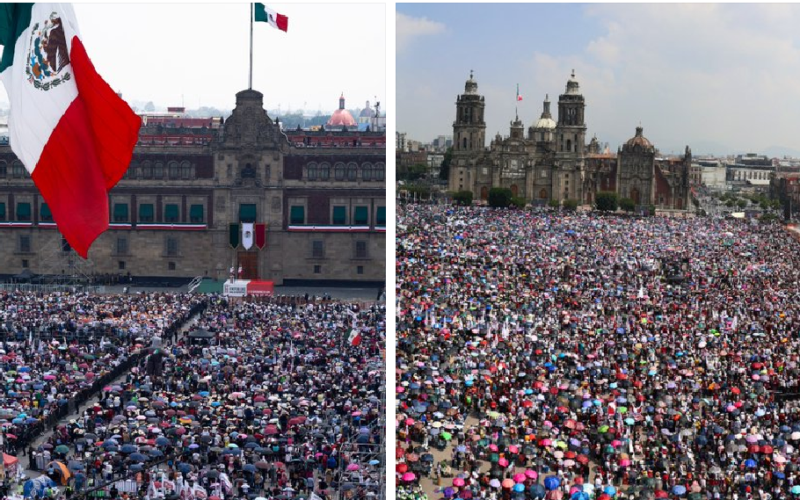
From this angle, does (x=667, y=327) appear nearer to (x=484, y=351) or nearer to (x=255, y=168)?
(x=484, y=351)

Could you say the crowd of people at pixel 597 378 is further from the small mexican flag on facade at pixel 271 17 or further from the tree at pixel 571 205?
the tree at pixel 571 205

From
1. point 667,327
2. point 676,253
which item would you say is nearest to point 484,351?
point 667,327

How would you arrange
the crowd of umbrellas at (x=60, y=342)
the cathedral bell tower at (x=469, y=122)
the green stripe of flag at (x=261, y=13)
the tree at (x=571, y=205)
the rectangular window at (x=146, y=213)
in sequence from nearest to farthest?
the crowd of umbrellas at (x=60, y=342) → the green stripe of flag at (x=261, y=13) → the rectangular window at (x=146, y=213) → the tree at (x=571, y=205) → the cathedral bell tower at (x=469, y=122)

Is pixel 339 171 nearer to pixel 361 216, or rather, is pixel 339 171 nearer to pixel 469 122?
pixel 361 216

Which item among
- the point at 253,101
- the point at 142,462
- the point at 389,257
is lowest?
the point at 142,462

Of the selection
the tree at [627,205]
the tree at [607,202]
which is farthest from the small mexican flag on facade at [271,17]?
the tree at [627,205]

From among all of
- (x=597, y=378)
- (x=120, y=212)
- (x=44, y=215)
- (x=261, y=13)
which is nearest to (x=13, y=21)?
(x=597, y=378)
